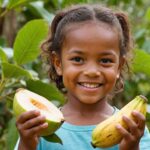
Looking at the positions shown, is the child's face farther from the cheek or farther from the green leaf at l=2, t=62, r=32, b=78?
the green leaf at l=2, t=62, r=32, b=78

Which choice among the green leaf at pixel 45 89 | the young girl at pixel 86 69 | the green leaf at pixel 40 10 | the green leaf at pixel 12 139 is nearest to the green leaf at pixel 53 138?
the young girl at pixel 86 69

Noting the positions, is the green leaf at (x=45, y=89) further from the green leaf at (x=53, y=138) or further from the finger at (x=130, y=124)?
the finger at (x=130, y=124)

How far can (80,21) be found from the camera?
5.80 feet

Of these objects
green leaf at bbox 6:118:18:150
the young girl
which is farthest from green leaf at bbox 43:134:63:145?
green leaf at bbox 6:118:18:150

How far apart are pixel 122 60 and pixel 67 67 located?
22cm

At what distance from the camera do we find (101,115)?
1.76 m

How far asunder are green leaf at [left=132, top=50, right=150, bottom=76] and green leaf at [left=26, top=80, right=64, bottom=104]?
292mm

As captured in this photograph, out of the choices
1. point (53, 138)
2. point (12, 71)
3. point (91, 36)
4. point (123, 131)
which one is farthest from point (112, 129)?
point (12, 71)

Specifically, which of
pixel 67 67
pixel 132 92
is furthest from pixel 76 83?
pixel 132 92

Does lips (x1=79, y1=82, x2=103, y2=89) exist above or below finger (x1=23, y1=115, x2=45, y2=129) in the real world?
below

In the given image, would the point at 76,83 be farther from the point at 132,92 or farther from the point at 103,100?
the point at 132,92

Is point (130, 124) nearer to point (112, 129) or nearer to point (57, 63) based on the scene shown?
point (112, 129)

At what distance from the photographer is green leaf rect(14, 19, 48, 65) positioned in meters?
2.06

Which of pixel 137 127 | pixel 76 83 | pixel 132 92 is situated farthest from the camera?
pixel 132 92
